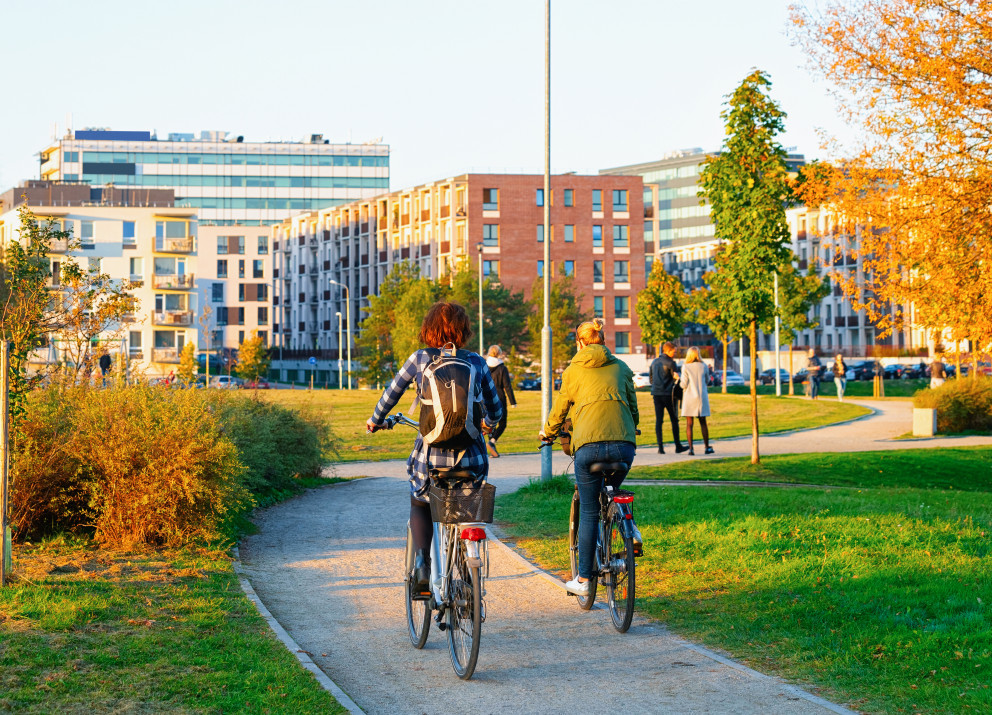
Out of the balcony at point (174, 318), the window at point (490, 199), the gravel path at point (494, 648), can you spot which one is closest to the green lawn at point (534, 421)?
the gravel path at point (494, 648)

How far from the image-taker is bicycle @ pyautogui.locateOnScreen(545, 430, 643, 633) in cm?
748

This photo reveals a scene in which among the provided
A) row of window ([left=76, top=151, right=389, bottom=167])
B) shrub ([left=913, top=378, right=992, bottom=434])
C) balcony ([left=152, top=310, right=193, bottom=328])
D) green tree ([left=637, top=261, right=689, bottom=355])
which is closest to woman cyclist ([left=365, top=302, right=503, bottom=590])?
shrub ([left=913, top=378, right=992, bottom=434])

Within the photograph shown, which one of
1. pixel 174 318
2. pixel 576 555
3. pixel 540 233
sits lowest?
pixel 576 555

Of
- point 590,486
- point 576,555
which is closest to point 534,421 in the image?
point 576,555

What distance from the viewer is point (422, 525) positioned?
6898 mm

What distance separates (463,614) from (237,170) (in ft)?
478

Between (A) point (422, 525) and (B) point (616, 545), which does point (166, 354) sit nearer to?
(B) point (616, 545)

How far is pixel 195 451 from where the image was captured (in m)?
10.5

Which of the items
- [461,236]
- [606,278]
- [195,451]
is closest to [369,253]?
[461,236]

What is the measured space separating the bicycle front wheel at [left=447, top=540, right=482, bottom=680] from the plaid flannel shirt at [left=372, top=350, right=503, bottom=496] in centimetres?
45

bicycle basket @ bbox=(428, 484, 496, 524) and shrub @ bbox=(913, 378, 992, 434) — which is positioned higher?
bicycle basket @ bbox=(428, 484, 496, 524)

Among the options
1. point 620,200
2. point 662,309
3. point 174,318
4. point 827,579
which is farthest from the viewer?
point 620,200

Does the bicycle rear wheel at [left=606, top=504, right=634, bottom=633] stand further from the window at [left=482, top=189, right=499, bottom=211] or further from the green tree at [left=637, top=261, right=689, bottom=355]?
the window at [left=482, top=189, right=499, bottom=211]

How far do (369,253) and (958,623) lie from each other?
10501 centimetres
